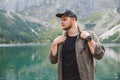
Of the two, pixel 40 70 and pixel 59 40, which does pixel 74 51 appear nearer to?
pixel 59 40

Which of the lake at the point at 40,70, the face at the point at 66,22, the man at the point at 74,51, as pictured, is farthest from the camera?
the lake at the point at 40,70

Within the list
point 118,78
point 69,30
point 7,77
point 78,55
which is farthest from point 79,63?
point 7,77

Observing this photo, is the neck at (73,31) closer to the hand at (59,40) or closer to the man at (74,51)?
the man at (74,51)

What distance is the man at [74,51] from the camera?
809cm

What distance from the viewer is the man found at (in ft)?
26.6

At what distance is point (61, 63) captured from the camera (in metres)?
8.43

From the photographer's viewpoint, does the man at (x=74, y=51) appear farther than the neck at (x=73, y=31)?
No

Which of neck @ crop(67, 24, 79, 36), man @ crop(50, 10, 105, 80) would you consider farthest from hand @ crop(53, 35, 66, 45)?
neck @ crop(67, 24, 79, 36)

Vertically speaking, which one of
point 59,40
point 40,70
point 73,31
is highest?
point 73,31

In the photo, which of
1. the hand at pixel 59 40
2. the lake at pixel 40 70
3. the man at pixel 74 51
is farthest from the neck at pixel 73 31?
the lake at pixel 40 70

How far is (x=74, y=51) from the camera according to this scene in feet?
27.0

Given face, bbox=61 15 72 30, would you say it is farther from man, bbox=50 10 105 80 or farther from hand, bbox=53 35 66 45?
hand, bbox=53 35 66 45

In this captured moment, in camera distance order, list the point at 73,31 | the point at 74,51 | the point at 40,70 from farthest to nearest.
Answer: the point at 40,70 < the point at 73,31 < the point at 74,51

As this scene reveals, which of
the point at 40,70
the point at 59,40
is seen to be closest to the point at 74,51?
the point at 59,40
